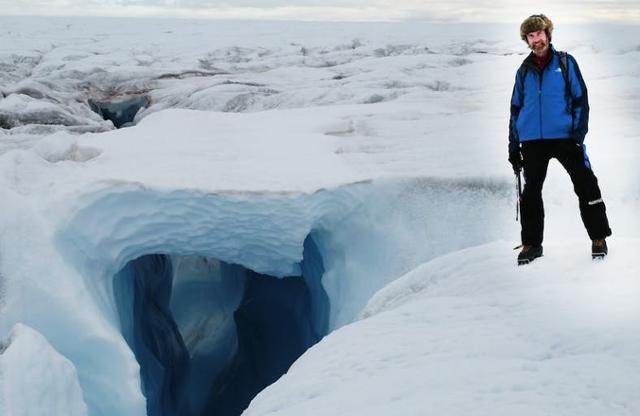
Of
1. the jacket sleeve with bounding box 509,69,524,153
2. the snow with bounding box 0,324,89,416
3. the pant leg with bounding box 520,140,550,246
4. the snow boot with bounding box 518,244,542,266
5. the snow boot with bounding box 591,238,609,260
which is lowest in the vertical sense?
the snow with bounding box 0,324,89,416

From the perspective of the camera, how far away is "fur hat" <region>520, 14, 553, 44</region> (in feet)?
9.97

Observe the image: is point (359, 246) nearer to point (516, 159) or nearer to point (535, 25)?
point (516, 159)

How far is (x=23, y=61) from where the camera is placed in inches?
1070

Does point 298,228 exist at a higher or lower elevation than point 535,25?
lower

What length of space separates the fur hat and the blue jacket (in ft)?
0.35

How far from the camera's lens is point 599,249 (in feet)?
10.5

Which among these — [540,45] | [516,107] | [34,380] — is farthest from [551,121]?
[34,380]

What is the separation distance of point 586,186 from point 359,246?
2.96 metres

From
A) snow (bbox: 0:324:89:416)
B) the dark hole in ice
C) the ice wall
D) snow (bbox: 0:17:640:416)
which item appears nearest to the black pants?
snow (bbox: 0:17:640:416)

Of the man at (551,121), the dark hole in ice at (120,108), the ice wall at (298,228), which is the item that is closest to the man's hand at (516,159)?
the man at (551,121)

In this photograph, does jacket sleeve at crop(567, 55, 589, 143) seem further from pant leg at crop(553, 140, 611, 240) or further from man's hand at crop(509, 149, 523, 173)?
man's hand at crop(509, 149, 523, 173)

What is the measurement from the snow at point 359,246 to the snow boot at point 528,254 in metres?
0.04

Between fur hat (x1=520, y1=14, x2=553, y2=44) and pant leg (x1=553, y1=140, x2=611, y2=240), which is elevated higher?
fur hat (x1=520, y1=14, x2=553, y2=44)

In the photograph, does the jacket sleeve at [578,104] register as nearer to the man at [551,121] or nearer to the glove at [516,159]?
the man at [551,121]
